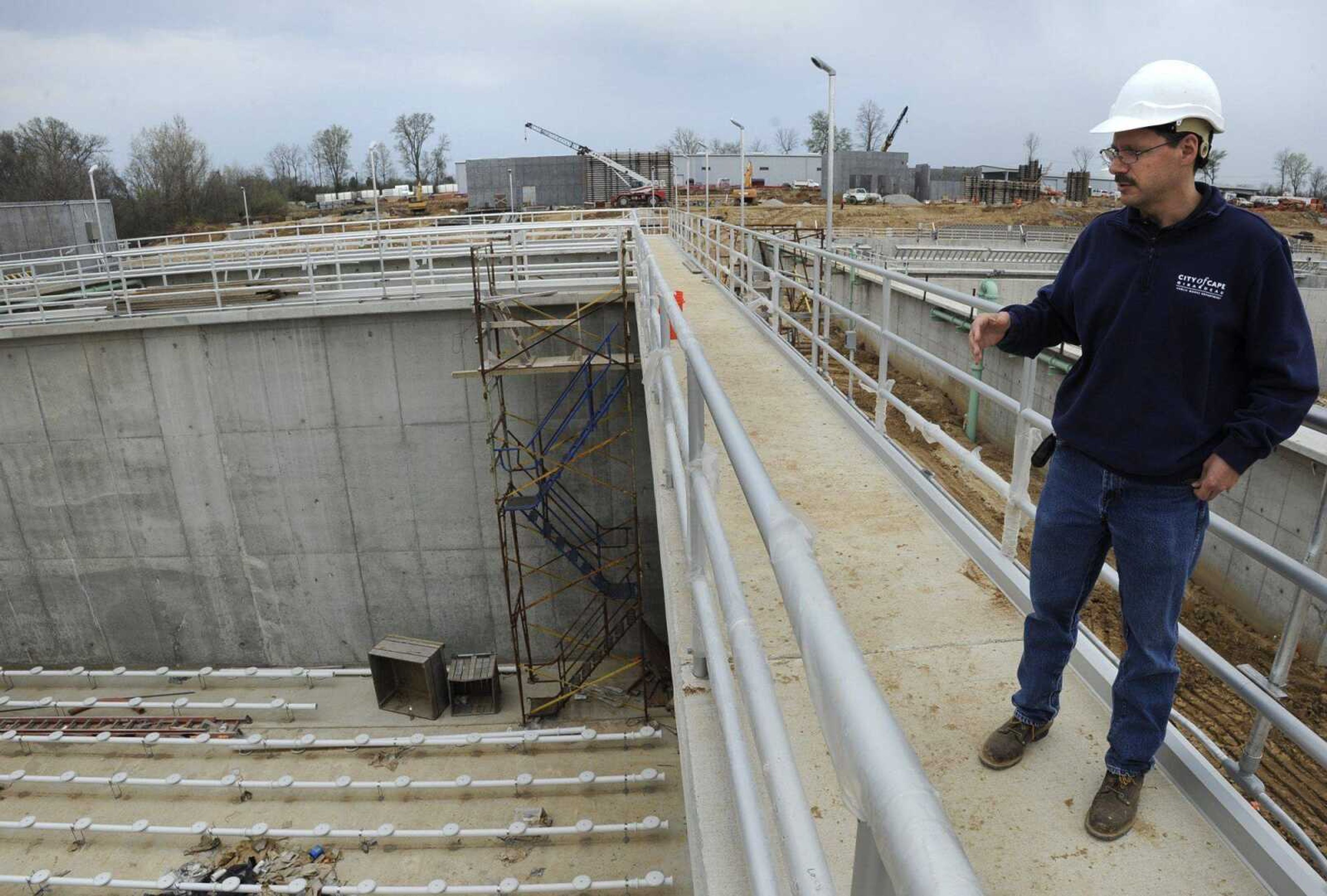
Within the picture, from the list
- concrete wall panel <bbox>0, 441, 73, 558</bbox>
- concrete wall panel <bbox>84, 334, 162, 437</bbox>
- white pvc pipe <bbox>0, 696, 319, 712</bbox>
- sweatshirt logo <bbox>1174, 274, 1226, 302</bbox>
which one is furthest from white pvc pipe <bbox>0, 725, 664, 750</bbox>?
sweatshirt logo <bbox>1174, 274, 1226, 302</bbox>

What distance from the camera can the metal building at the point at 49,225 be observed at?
105ft

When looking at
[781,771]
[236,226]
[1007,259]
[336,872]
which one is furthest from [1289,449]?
[236,226]

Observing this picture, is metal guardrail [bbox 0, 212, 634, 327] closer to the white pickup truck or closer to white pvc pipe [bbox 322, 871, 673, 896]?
white pvc pipe [bbox 322, 871, 673, 896]

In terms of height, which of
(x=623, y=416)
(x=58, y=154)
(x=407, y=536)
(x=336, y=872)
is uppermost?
(x=58, y=154)

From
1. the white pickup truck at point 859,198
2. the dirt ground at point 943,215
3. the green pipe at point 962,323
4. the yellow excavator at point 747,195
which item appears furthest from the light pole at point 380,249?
the white pickup truck at point 859,198

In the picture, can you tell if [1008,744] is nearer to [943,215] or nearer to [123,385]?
[123,385]

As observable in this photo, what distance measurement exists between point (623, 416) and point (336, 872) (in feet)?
24.6

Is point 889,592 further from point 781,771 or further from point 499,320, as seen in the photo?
point 499,320

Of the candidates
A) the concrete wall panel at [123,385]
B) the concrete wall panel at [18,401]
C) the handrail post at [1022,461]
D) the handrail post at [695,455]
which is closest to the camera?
the handrail post at [695,455]

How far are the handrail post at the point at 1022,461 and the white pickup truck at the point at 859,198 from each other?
6113cm

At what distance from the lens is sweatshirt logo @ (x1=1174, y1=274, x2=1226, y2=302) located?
2.10 metres

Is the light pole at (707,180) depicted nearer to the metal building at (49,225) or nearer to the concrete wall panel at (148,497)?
the concrete wall panel at (148,497)

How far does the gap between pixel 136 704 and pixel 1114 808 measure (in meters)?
15.2

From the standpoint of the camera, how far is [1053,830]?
8.09 feet
